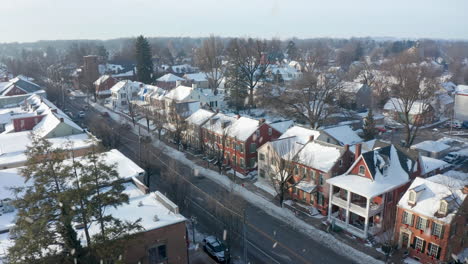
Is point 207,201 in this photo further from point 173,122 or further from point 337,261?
point 173,122

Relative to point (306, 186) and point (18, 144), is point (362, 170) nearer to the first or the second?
point (306, 186)

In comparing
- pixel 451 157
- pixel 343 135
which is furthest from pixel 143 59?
pixel 451 157

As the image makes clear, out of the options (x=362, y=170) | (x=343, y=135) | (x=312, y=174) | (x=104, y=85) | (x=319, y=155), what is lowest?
(x=312, y=174)

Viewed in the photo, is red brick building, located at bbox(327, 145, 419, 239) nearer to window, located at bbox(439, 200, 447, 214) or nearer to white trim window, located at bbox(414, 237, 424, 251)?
white trim window, located at bbox(414, 237, 424, 251)

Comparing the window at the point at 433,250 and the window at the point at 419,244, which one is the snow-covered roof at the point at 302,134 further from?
the window at the point at 433,250

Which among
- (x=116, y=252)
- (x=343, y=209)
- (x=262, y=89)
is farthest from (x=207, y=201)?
(x=262, y=89)
